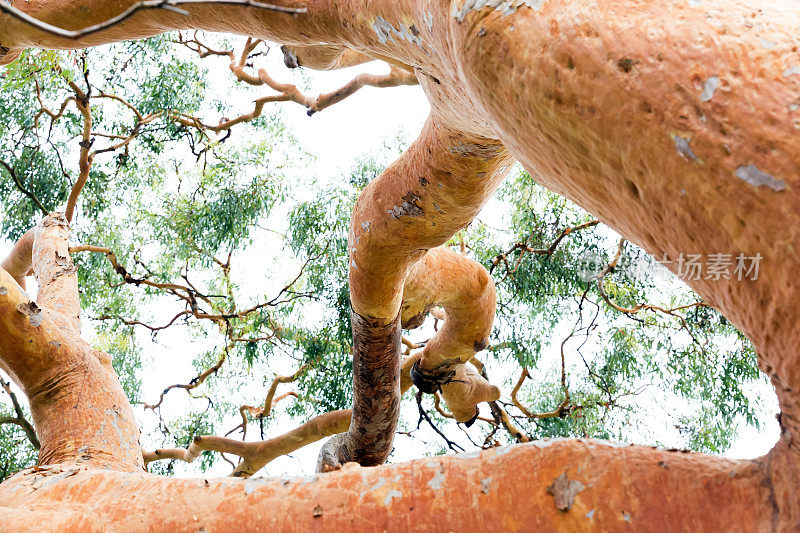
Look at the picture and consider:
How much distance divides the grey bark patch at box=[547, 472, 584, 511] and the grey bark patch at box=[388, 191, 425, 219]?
1.37 metres

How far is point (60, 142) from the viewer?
192 inches

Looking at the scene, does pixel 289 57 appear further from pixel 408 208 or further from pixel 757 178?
pixel 757 178

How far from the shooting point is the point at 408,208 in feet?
7.04

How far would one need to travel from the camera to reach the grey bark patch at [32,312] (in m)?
1.84

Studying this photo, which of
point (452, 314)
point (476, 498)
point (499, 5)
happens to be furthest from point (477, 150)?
point (452, 314)

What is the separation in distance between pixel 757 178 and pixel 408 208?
1.61 metres

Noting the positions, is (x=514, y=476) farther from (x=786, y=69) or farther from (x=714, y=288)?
(x=786, y=69)

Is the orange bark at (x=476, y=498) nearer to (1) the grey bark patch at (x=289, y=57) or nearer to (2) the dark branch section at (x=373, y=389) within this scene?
(2) the dark branch section at (x=373, y=389)

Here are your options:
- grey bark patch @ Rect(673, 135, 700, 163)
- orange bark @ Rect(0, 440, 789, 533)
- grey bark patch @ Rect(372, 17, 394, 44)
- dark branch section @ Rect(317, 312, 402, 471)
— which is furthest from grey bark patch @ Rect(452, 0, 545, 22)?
dark branch section @ Rect(317, 312, 402, 471)

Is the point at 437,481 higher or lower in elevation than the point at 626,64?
lower

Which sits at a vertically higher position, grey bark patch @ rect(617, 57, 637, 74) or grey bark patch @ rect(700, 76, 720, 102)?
grey bark patch @ rect(617, 57, 637, 74)

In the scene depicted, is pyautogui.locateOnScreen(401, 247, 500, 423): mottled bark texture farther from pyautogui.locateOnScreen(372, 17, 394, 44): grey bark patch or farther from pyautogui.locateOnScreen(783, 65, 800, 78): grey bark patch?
pyautogui.locateOnScreen(783, 65, 800, 78): grey bark patch

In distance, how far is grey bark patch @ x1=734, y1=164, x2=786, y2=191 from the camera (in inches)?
21.6

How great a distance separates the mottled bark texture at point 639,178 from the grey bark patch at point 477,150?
65 centimetres
